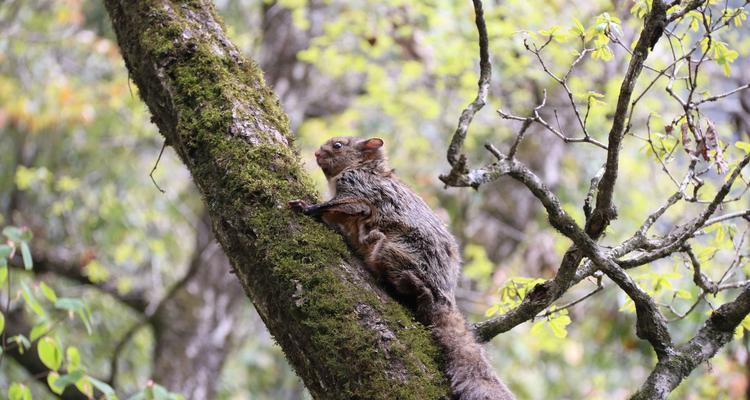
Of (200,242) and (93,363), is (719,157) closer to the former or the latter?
(200,242)

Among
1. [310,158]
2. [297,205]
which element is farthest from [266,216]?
[310,158]

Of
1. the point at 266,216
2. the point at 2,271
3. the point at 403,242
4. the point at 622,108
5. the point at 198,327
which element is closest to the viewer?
the point at 622,108

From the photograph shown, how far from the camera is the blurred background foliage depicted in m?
8.76

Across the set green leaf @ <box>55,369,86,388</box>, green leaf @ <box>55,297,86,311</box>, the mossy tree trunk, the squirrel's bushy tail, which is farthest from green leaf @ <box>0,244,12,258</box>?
the squirrel's bushy tail

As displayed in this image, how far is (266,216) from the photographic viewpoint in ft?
11.0

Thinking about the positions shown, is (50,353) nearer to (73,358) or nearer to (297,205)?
(73,358)

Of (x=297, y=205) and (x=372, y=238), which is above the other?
(x=372, y=238)

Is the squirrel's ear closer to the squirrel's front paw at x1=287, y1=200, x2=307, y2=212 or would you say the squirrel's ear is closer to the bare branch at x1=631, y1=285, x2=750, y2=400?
the squirrel's front paw at x1=287, y1=200, x2=307, y2=212

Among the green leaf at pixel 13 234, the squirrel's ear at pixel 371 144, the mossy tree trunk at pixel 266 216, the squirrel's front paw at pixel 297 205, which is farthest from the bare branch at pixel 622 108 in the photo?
the green leaf at pixel 13 234

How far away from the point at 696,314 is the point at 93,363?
7484 millimetres

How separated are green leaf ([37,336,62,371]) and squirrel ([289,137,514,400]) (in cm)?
150

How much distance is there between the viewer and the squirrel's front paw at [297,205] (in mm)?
3446

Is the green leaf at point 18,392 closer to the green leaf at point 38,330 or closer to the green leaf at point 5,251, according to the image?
the green leaf at point 38,330

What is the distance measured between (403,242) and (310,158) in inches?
311
